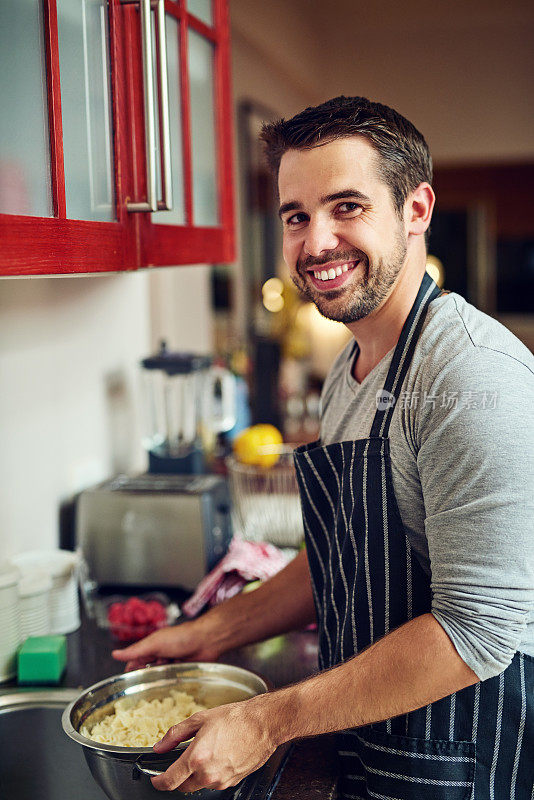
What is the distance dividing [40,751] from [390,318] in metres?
0.85

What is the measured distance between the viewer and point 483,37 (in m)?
6.28

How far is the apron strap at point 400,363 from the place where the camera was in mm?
1068

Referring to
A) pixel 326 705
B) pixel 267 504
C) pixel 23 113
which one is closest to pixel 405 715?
pixel 326 705

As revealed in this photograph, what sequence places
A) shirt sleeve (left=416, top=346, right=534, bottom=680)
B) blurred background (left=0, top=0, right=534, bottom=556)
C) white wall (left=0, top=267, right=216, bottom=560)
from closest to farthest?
1. shirt sleeve (left=416, top=346, right=534, bottom=680)
2. white wall (left=0, top=267, right=216, bottom=560)
3. blurred background (left=0, top=0, right=534, bottom=556)

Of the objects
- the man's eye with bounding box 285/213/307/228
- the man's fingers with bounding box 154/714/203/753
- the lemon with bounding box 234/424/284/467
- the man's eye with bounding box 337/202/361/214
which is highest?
the man's eye with bounding box 337/202/361/214

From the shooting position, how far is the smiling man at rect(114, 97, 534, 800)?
2.96ft

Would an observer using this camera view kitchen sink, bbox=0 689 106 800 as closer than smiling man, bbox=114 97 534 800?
No

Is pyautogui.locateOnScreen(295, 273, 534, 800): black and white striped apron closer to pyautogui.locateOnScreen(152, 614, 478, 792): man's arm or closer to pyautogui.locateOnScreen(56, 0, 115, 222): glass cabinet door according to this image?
pyautogui.locateOnScreen(152, 614, 478, 792): man's arm

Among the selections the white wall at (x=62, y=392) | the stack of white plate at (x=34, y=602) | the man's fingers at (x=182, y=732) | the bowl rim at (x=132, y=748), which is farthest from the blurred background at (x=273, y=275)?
the man's fingers at (x=182, y=732)

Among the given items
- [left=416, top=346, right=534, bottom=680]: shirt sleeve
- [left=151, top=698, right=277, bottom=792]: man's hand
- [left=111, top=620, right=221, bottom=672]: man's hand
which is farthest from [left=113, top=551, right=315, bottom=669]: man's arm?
[left=416, top=346, right=534, bottom=680]: shirt sleeve

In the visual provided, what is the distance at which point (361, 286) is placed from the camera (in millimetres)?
1098

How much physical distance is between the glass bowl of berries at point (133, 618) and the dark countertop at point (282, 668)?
23mm

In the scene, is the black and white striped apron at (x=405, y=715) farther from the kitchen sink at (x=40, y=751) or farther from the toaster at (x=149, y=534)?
the toaster at (x=149, y=534)

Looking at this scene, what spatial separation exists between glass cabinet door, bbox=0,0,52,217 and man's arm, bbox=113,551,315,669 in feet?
2.19
